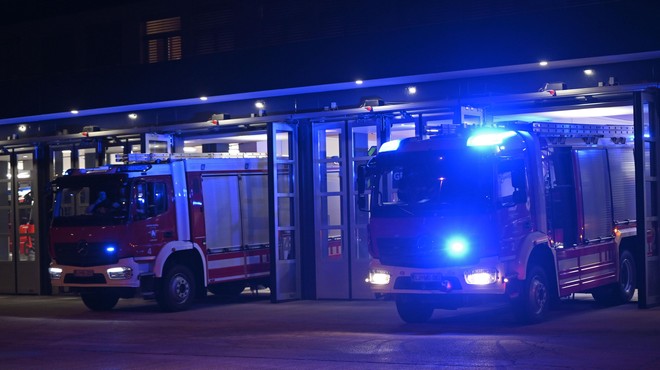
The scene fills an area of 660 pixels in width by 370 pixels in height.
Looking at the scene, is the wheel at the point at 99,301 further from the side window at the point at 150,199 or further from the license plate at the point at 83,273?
the side window at the point at 150,199

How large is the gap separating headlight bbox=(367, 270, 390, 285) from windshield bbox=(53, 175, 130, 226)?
6057 mm

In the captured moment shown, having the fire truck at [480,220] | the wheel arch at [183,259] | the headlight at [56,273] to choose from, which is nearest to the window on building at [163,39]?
the wheel arch at [183,259]

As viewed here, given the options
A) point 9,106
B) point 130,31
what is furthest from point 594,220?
point 9,106

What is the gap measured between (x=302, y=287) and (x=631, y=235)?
7187 mm

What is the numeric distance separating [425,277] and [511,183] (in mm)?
1937

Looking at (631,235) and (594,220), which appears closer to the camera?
(594,220)

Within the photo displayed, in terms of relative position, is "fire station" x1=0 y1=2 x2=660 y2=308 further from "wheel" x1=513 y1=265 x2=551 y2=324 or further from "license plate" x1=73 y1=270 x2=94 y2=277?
"wheel" x1=513 y1=265 x2=551 y2=324

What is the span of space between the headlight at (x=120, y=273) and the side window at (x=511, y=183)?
26.4 feet

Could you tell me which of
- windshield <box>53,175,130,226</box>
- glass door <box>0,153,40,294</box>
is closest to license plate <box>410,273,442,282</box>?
windshield <box>53,175,130,226</box>

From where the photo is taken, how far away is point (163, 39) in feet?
83.9

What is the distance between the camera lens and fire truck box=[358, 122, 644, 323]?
15.1 m

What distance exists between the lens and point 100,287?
789 inches

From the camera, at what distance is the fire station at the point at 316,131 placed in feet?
59.1

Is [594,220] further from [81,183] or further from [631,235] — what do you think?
[81,183]
